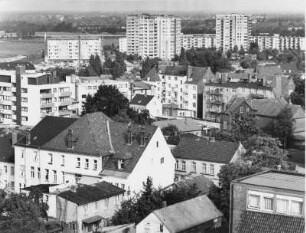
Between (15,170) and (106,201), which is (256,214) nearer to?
(106,201)

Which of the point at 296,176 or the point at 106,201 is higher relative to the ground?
the point at 296,176

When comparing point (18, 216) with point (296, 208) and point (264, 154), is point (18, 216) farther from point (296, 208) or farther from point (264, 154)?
point (264, 154)

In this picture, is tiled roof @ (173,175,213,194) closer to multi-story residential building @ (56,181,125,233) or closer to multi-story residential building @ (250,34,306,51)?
multi-story residential building @ (56,181,125,233)

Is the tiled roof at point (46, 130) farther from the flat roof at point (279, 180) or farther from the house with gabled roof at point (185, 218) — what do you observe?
the flat roof at point (279, 180)

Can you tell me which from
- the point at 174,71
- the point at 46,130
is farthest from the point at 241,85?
the point at 46,130

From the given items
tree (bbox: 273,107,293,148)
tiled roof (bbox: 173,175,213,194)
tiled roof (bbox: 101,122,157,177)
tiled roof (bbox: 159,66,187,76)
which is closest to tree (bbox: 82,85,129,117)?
tree (bbox: 273,107,293,148)

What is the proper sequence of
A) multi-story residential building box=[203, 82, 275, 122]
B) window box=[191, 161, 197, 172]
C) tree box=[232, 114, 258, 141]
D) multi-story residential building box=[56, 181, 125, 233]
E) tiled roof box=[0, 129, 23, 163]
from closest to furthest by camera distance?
multi-story residential building box=[56, 181, 125, 233], window box=[191, 161, 197, 172], tiled roof box=[0, 129, 23, 163], tree box=[232, 114, 258, 141], multi-story residential building box=[203, 82, 275, 122]

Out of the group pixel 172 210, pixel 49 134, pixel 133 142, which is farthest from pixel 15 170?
pixel 172 210
